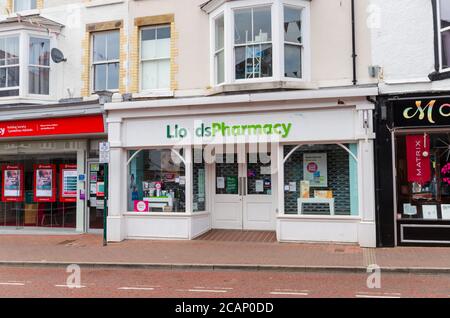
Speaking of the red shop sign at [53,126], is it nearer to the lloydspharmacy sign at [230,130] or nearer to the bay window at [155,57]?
the bay window at [155,57]

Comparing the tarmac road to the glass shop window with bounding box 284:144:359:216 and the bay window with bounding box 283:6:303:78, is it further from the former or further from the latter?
the bay window with bounding box 283:6:303:78

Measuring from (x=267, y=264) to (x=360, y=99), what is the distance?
15.5 ft

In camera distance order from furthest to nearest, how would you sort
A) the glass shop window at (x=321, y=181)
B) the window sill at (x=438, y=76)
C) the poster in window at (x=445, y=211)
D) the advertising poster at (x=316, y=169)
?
1. the advertising poster at (x=316, y=169)
2. the glass shop window at (x=321, y=181)
3. the poster in window at (x=445, y=211)
4. the window sill at (x=438, y=76)

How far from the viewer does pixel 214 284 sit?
26.1ft

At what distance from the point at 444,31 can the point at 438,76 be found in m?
Answer: 1.07

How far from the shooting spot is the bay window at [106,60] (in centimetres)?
1380

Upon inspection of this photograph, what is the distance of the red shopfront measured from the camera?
1391 centimetres

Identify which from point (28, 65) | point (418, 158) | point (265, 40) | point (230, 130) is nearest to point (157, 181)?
point (230, 130)

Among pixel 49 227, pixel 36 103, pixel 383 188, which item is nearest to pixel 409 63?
pixel 383 188

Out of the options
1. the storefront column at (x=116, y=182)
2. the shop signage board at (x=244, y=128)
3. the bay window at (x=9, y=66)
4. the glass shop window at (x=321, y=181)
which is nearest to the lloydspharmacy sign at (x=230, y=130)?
the shop signage board at (x=244, y=128)

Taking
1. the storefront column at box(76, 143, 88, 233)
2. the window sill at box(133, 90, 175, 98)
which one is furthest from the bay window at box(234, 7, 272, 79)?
the storefront column at box(76, 143, 88, 233)

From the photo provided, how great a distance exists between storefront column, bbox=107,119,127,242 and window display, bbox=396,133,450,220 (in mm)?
7278

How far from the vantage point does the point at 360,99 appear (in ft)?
36.7

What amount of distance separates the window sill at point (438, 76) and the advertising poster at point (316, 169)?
3067 millimetres
